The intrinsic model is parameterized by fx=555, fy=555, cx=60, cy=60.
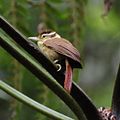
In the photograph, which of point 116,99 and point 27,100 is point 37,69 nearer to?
point 27,100

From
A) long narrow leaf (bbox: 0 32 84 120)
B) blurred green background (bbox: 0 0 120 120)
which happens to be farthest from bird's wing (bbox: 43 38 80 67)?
long narrow leaf (bbox: 0 32 84 120)

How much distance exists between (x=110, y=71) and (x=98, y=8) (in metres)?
0.45

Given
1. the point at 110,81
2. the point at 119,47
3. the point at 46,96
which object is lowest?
the point at 110,81

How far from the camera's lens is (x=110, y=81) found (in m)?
3.77

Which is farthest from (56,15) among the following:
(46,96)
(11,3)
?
(46,96)

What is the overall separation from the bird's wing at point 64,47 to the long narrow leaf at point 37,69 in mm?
235

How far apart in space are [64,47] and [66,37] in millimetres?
336

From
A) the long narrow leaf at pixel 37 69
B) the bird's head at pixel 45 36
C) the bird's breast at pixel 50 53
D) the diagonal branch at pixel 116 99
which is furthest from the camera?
the bird's head at pixel 45 36

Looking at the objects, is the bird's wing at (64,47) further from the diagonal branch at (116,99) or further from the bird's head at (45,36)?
the diagonal branch at (116,99)

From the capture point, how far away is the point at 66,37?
1628 mm

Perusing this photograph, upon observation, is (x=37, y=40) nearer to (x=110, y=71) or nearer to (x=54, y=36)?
(x=54, y=36)

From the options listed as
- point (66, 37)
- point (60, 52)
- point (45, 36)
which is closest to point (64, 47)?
point (60, 52)

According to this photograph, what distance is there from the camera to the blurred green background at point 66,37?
1515mm

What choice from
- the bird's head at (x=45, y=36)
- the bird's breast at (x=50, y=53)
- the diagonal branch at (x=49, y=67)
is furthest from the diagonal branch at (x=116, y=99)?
the bird's head at (x=45, y=36)
